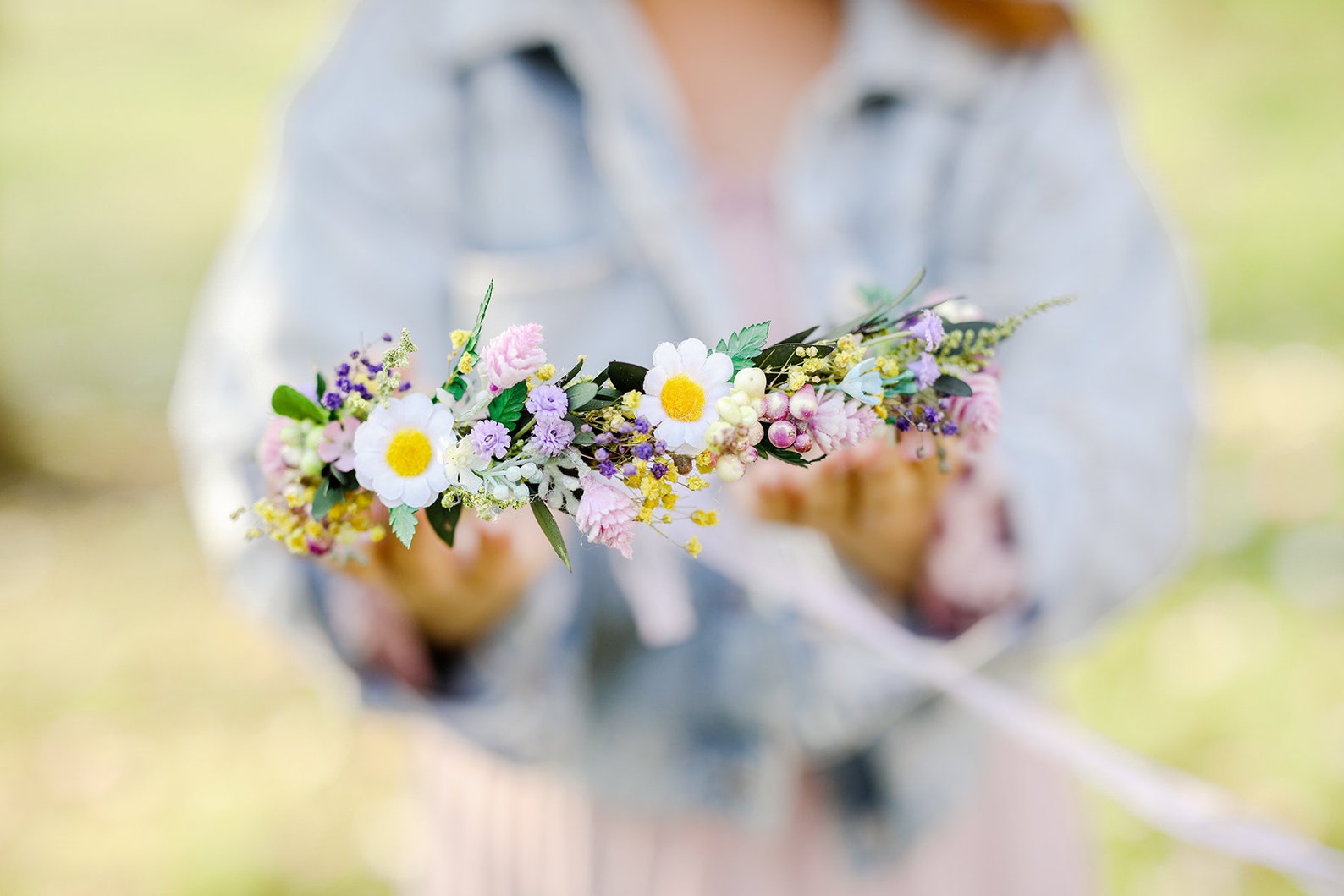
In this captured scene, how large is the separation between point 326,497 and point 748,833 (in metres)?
0.78

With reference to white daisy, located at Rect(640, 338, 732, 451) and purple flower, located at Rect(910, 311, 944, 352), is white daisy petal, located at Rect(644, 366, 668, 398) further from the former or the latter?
purple flower, located at Rect(910, 311, 944, 352)

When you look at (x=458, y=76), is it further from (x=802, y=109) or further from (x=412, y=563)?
(x=412, y=563)

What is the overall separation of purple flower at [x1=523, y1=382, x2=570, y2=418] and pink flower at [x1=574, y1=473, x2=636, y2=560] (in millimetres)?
29

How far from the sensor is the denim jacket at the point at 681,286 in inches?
39.3

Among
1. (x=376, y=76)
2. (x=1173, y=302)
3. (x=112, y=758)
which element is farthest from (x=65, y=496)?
(x=1173, y=302)

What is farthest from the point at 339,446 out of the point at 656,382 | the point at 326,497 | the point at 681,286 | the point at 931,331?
the point at 681,286

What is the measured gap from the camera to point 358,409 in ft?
1.34

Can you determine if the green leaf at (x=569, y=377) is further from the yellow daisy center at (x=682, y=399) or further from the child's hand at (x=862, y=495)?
the child's hand at (x=862, y=495)

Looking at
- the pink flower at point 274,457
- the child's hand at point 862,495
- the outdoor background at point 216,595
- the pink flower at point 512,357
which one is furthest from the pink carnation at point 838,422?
the outdoor background at point 216,595

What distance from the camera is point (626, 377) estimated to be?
393 mm

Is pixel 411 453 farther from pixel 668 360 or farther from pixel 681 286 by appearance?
pixel 681 286

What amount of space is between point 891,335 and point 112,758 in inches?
86.9

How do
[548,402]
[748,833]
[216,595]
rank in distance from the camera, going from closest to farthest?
[548,402], [748,833], [216,595]

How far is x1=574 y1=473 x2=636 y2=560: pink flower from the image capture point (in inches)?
14.6
